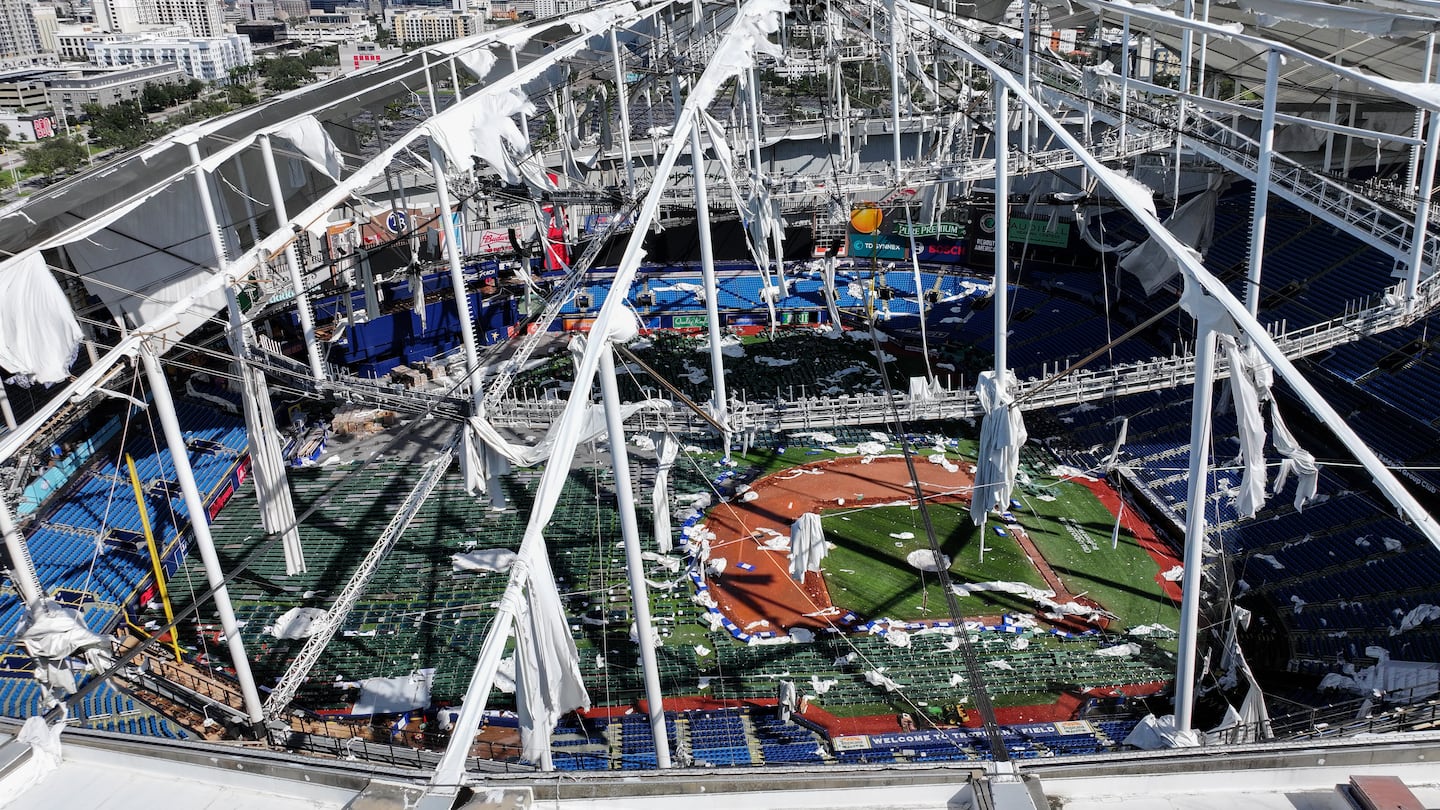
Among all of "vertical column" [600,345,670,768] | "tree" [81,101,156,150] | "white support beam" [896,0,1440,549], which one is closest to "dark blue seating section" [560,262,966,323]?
"white support beam" [896,0,1440,549]

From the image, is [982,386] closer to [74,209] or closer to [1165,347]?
[1165,347]

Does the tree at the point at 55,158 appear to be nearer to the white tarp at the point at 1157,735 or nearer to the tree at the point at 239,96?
the tree at the point at 239,96

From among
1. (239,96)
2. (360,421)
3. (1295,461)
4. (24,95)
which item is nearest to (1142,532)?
(1295,461)

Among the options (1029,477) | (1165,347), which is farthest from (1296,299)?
(1029,477)

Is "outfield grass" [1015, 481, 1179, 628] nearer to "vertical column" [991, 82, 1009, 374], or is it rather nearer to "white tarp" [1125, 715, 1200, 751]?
"vertical column" [991, 82, 1009, 374]

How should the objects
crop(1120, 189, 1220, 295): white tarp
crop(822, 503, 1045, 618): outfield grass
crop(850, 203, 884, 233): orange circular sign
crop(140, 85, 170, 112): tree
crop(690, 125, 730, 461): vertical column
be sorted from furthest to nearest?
crop(140, 85, 170, 112): tree
crop(850, 203, 884, 233): orange circular sign
crop(1120, 189, 1220, 295): white tarp
crop(690, 125, 730, 461): vertical column
crop(822, 503, 1045, 618): outfield grass

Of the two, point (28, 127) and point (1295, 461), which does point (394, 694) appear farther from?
point (28, 127)

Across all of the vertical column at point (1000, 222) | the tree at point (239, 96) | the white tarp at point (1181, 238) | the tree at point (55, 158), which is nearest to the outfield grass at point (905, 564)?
the vertical column at point (1000, 222)
